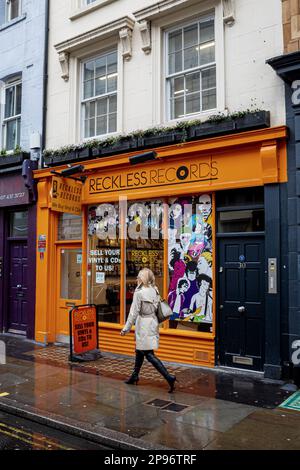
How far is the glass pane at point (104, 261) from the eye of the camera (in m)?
9.85

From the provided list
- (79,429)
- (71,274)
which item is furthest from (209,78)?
(79,429)

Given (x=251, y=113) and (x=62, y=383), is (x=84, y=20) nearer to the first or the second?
(x=251, y=113)

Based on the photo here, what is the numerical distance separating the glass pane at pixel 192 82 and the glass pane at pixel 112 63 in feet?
6.88

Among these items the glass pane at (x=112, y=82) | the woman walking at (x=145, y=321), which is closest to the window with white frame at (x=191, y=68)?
the glass pane at (x=112, y=82)

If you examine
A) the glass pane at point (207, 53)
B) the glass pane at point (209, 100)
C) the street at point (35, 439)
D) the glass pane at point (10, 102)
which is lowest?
the street at point (35, 439)

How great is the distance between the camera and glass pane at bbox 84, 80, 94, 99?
10.8 m

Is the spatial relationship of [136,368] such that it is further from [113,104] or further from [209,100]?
[113,104]

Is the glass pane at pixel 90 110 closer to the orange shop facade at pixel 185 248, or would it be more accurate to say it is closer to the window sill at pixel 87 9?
the orange shop facade at pixel 185 248

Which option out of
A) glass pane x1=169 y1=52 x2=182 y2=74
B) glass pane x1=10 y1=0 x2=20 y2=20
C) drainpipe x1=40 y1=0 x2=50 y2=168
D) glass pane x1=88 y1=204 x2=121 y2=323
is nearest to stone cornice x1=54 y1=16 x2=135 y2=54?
drainpipe x1=40 y1=0 x2=50 y2=168

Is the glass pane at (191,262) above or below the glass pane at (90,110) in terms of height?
below

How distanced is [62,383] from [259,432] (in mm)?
3547

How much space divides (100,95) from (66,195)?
276 centimetres
